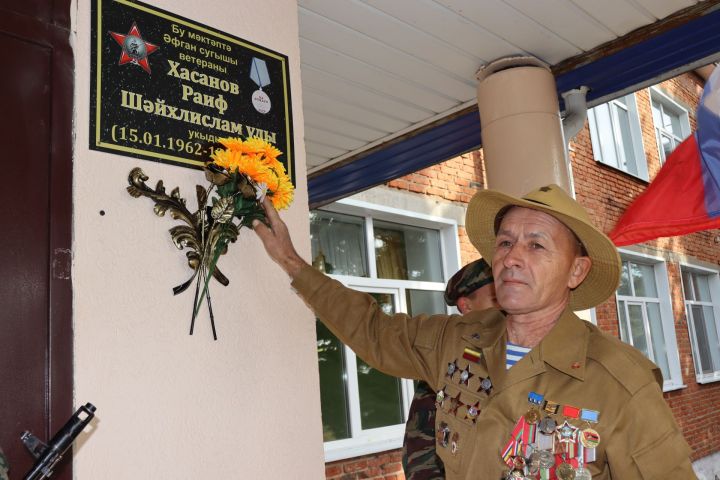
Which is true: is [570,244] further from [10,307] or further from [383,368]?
[10,307]

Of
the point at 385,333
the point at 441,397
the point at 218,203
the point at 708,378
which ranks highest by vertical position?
the point at 218,203

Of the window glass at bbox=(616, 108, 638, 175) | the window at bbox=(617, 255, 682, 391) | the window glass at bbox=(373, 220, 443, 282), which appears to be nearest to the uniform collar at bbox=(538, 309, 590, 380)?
the window glass at bbox=(373, 220, 443, 282)

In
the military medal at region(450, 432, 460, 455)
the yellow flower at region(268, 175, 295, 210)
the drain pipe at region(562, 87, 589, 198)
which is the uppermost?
the drain pipe at region(562, 87, 589, 198)

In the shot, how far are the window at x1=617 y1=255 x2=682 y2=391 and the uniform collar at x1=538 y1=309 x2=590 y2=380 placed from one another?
7785 mm

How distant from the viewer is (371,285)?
6.12 m

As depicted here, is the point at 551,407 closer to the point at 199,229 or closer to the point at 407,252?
the point at 199,229

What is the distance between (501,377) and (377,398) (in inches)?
166

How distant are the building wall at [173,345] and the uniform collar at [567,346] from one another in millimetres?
685

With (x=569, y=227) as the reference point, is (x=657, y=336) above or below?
below

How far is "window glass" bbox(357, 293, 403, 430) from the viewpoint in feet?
19.1

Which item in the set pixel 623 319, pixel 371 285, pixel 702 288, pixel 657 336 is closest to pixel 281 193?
pixel 371 285

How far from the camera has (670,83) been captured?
442 inches

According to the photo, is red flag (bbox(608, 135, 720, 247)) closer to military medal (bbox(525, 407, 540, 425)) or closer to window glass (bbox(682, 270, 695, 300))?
military medal (bbox(525, 407, 540, 425))

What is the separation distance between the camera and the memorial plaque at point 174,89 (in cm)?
160
